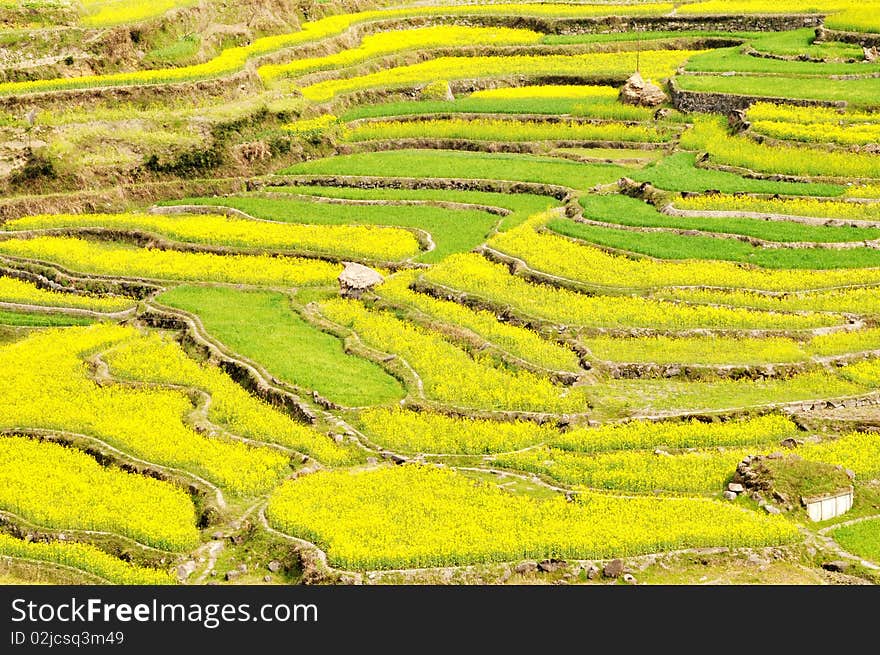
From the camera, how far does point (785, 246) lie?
33812 mm

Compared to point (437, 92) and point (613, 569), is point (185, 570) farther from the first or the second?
point (437, 92)

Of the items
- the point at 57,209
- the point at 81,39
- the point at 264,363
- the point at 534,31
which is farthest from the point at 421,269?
the point at 534,31

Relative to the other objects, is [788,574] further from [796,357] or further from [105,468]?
[105,468]

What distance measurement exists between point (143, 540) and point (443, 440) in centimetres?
576

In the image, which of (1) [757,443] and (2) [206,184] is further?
(2) [206,184]

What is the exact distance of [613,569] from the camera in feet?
66.7

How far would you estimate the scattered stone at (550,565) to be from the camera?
20.4m

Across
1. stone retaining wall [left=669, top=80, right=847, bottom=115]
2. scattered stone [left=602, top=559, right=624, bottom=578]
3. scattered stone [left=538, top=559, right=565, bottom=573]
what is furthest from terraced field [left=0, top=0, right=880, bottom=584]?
scattered stone [left=602, top=559, right=624, bottom=578]

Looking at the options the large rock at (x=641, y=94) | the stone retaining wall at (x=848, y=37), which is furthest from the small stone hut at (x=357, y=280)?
the stone retaining wall at (x=848, y=37)

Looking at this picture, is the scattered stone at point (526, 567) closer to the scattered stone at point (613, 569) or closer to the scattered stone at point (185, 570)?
the scattered stone at point (613, 569)

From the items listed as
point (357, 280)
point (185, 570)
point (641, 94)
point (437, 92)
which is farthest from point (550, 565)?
point (437, 92)

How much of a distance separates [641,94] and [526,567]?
1173 inches

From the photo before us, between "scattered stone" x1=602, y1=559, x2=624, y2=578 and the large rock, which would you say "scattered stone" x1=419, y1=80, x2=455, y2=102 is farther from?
"scattered stone" x1=602, y1=559, x2=624, y2=578

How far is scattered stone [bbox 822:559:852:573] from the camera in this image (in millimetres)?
20469
